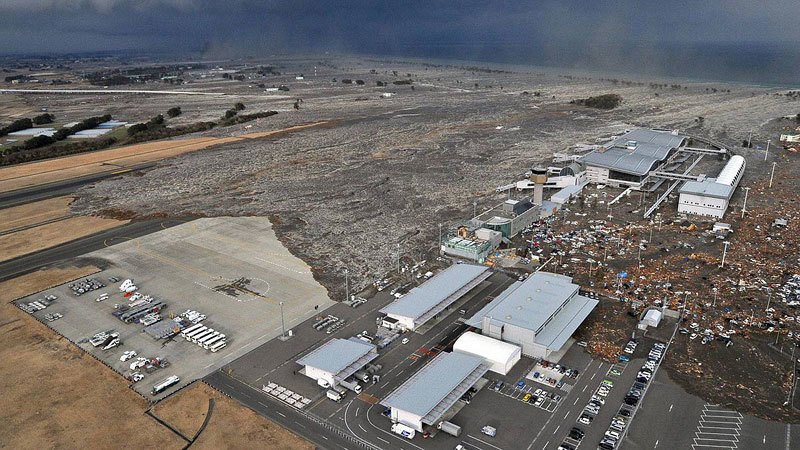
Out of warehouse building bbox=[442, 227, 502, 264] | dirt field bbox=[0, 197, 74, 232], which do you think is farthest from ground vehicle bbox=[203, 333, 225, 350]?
dirt field bbox=[0, 197, 74, 232]

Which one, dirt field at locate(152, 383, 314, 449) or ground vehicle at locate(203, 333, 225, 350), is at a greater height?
ground vehicle at locate(203, 333, 225, 350)

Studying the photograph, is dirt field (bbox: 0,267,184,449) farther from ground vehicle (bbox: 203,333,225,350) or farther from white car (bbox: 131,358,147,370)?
ground vehicle (bbox: 203,333,225,350)

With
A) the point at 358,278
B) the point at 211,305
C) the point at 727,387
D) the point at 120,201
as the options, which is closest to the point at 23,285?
the point at 211,305

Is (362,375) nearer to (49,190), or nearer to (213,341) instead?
(213,341)

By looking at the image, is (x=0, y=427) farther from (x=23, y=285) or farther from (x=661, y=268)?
(x=661, y=268)

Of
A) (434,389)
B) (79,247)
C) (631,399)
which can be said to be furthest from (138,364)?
(631,399)

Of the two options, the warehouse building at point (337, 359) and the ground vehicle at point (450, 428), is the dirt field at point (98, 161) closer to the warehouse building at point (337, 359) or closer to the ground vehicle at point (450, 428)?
the warehouse building at point (337, 359)

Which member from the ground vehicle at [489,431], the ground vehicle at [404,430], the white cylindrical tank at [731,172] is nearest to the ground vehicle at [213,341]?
the ground vehicle at [404,430]
